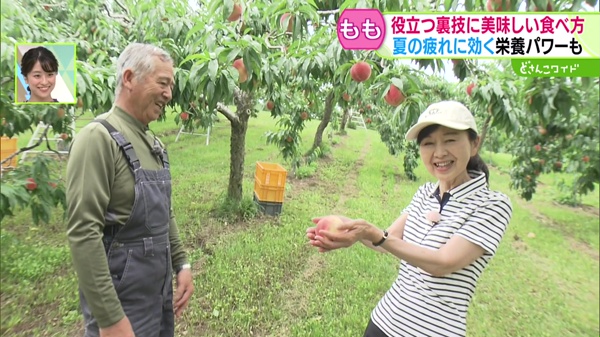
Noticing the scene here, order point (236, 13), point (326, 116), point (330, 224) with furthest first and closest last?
1. point (326, 116)
2. point (236, 13)
3. point (330, 224)

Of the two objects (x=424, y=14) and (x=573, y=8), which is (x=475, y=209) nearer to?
(x=573, y=8)

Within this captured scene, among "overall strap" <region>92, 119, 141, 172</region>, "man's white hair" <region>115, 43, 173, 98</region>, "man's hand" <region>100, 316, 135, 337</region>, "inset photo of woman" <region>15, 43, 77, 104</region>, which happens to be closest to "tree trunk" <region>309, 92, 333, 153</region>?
"inset photo of woman" <region>15, 43, 77, 104</region>

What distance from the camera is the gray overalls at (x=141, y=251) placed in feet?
3.64

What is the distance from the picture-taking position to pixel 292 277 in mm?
3186

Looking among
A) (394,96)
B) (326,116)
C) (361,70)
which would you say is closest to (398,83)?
(394,96)

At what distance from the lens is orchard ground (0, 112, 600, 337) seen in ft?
8.16

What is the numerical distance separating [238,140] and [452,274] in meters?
3.78

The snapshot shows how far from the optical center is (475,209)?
3.32ft

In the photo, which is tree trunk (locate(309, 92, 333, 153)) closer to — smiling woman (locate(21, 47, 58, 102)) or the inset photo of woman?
the inset photo of woman

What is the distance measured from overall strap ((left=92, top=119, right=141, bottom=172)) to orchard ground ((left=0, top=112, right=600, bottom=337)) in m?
1.64

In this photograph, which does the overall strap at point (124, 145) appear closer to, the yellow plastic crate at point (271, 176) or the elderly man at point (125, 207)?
the elderly man at point (125, 207)

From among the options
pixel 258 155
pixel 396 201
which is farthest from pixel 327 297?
pixel 258 155

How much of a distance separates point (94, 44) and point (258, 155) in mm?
6018

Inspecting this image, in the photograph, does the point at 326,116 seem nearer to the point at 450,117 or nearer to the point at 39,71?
the point at 39,71
